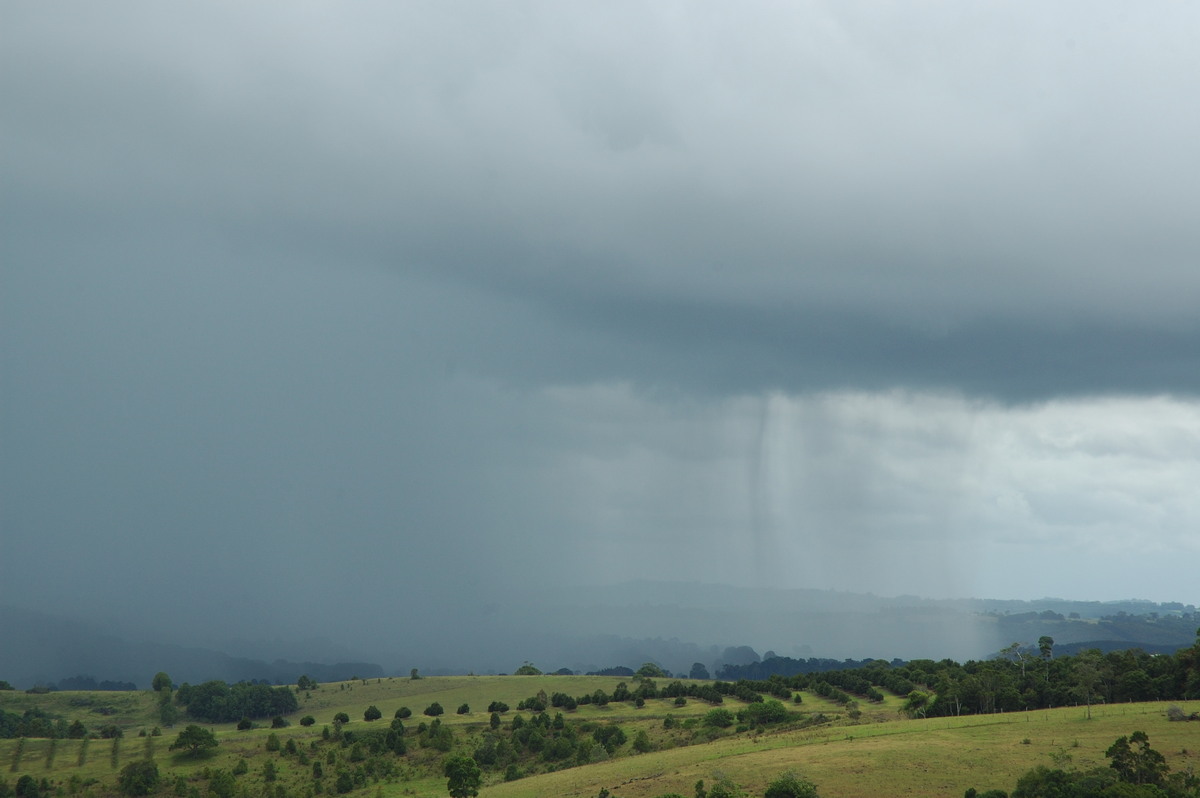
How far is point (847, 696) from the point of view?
15588cm

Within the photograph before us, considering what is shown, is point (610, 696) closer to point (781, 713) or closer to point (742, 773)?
point (781, 713)

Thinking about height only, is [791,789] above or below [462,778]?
above

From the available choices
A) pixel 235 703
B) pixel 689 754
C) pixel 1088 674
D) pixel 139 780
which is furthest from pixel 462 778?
pixel 235 703

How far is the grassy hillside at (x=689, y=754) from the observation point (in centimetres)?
8575

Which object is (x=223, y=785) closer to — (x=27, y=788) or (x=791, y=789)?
(x=27, y=788)

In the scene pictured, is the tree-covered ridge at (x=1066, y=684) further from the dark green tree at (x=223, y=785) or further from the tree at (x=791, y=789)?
the dark green tree at (x=223, y=785)

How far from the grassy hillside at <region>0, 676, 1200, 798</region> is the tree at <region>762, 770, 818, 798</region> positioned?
2780 mm

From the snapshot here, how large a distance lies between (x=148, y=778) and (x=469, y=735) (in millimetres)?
44687

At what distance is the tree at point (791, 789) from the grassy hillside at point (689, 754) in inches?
109

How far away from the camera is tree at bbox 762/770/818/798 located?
3066 inches

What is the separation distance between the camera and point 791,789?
257ft

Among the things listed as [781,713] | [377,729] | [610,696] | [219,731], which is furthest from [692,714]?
[219,731]

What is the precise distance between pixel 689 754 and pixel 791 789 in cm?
3017

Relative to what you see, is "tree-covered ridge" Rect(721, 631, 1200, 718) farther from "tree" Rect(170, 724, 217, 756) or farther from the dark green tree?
"tree" Rect(170, 724, 217, 756)
